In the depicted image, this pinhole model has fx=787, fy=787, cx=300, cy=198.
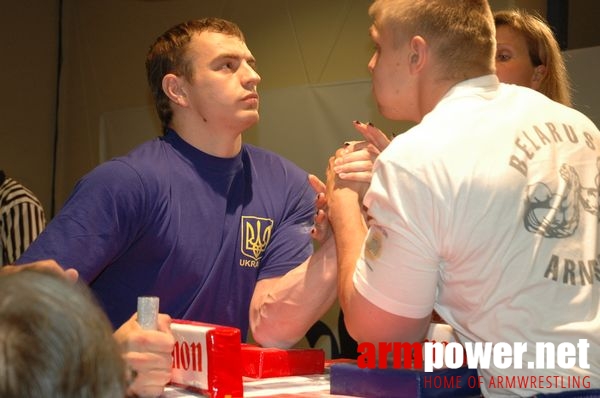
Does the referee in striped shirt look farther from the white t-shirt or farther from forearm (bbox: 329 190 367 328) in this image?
the white t-shirt

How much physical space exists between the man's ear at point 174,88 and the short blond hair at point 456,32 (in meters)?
1.09

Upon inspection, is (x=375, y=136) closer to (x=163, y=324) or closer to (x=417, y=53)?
(x=417, y=53)

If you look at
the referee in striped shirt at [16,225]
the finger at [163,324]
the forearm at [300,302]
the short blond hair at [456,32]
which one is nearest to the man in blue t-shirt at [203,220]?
the forearm at [300,302]

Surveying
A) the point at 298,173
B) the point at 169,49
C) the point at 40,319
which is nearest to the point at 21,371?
the point at 40,319

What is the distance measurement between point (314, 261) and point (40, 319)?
4.54ft

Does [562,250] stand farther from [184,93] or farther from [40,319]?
[184,93]

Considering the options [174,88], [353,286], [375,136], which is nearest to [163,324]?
[353,286]

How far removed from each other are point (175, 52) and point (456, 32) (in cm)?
122

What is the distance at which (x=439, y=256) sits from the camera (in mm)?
1328

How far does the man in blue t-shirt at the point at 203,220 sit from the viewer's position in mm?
1888

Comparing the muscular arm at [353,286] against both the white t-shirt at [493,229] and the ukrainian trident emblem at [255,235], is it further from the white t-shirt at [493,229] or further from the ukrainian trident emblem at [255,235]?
the ukrainian trident emblem at [255,235]

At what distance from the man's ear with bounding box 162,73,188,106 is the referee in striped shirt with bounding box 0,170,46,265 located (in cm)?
147

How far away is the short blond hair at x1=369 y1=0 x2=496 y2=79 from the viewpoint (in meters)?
1.50

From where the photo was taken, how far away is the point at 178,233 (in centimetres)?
201
